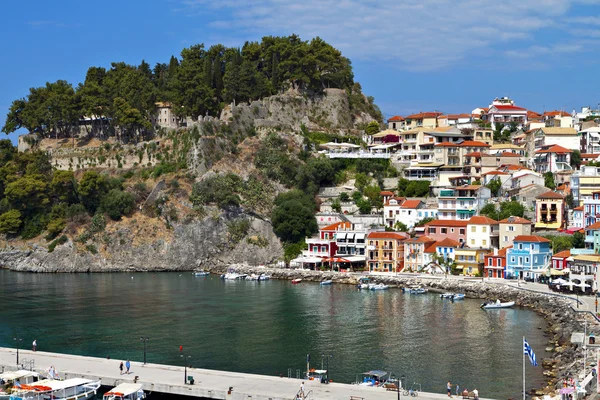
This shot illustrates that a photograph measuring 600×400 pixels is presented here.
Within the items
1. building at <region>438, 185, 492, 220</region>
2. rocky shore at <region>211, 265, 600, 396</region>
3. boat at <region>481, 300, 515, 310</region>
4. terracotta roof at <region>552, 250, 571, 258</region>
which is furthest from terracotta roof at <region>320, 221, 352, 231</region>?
boat at <region>481, 300, 515, 310</region>

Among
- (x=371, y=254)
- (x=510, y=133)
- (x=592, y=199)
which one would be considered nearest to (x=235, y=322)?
(x=371, y=254)

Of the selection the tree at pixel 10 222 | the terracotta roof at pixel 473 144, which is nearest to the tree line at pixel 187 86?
the tree at pixel 10 222

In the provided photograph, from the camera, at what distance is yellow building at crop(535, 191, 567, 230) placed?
5988 cm

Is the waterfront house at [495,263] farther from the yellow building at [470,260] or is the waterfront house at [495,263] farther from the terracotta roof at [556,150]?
the terracotta roof at [556,150]

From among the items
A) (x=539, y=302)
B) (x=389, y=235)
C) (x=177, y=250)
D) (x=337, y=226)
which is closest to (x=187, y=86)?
(x=177, y=250)

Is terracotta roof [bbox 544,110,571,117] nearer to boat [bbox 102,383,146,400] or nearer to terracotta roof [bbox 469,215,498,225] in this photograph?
terracotta roof [bbox 469,215,498,225]

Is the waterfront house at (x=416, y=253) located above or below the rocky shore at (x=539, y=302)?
above

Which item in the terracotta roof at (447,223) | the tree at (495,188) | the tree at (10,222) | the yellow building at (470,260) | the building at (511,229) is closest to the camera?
the building at (511,229)

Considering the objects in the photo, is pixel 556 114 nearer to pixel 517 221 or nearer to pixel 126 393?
pixel 517 221

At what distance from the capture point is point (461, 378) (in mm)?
31266

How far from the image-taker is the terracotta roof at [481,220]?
5903 centimetres

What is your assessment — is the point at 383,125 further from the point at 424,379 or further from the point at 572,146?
the point at 424,379

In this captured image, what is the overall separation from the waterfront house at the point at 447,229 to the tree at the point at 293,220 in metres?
10.8

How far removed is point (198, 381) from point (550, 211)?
128ft
